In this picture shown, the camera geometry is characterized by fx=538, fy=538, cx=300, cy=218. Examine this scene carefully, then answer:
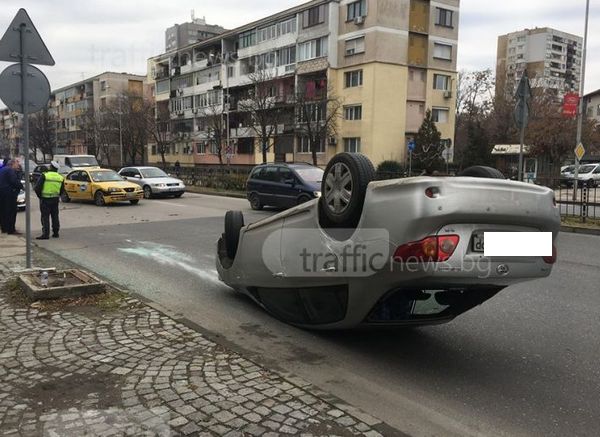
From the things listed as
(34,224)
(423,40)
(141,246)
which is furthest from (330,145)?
(141,246)

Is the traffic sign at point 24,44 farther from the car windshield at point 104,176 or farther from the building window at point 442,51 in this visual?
the building window at point 442,51

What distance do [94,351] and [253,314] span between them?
72.0 inches

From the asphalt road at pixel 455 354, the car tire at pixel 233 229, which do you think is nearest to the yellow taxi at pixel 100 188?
the asphalt road at pixel 455 354

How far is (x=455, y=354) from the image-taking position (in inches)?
180

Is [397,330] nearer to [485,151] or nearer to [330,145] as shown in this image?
[330,145]

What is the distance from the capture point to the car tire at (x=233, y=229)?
5996mm

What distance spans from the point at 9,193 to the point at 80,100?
105 meters

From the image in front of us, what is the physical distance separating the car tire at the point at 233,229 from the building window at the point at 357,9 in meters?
41.3

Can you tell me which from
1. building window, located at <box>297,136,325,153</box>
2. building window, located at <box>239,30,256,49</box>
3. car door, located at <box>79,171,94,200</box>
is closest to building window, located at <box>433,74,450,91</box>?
building window, located at <box>297,136,325,153</box>

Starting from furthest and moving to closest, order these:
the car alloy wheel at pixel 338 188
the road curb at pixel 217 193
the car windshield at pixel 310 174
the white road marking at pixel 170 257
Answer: the road curb at pixel 217 193
the car windshield at pixel 310 174
the white road marking at pixel 170 257
the car alloy wheel at pixel 338 188

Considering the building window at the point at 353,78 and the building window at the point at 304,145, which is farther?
the building window at the point at 304,145

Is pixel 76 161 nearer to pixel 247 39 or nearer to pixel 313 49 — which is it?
pixel 313 49

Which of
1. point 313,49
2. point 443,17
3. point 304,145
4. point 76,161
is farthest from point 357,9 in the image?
point 76,161

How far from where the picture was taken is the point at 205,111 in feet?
216
